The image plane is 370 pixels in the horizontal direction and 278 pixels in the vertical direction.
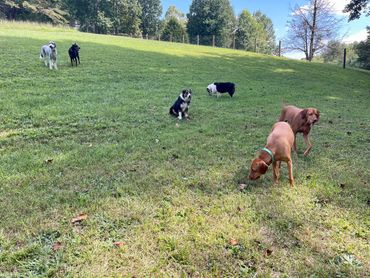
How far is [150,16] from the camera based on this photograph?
62.2 m

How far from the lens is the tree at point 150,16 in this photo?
2404 inches

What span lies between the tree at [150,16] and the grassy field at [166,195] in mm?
56611

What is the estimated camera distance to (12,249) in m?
2.71

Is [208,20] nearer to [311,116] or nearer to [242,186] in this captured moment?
[311,116]

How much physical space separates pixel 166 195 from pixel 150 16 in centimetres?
6472

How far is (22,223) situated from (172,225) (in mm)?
1575

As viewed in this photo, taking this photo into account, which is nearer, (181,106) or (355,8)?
(181,106)

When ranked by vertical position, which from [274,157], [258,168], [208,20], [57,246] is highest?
[208,20]

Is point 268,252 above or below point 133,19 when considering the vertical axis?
below

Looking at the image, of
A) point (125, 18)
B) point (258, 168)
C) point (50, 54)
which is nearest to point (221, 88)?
point (50, 54)

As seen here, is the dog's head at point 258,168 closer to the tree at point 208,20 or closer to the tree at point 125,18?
the tree at point 208,20

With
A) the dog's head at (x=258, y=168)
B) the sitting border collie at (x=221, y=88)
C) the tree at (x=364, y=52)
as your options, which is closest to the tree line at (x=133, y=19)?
the tree at (x=364, y=52)

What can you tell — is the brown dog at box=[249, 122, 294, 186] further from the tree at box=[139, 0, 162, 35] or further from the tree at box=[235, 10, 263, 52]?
the tree at box=[139, 0, 162, 35]

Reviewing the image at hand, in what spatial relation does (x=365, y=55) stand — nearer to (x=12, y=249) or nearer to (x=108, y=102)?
(x=108, y=102)
